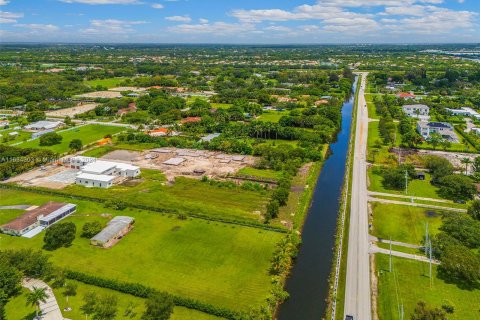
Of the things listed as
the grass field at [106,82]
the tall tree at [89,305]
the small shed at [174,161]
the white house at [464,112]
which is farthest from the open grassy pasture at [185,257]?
the grass field at [106,82]

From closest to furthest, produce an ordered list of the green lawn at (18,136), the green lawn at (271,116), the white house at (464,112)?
the green lawn at (18,136) → the green lawn at (271,116) → the white house at (464,112)

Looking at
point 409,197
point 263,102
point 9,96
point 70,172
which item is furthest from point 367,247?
point 9,96

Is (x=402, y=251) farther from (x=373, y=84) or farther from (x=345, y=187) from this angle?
(x=373, y=84)

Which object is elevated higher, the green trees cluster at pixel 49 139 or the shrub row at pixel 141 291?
the green trees cluster at pixel 49 139

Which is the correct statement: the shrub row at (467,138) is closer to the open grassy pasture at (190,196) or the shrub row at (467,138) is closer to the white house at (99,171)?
the open grassy pasture at (190,196)

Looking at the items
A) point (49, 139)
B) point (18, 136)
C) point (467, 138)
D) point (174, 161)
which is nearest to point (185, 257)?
point (174, 161)

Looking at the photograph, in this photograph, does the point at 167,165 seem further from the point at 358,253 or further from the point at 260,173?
the point at 358,253
